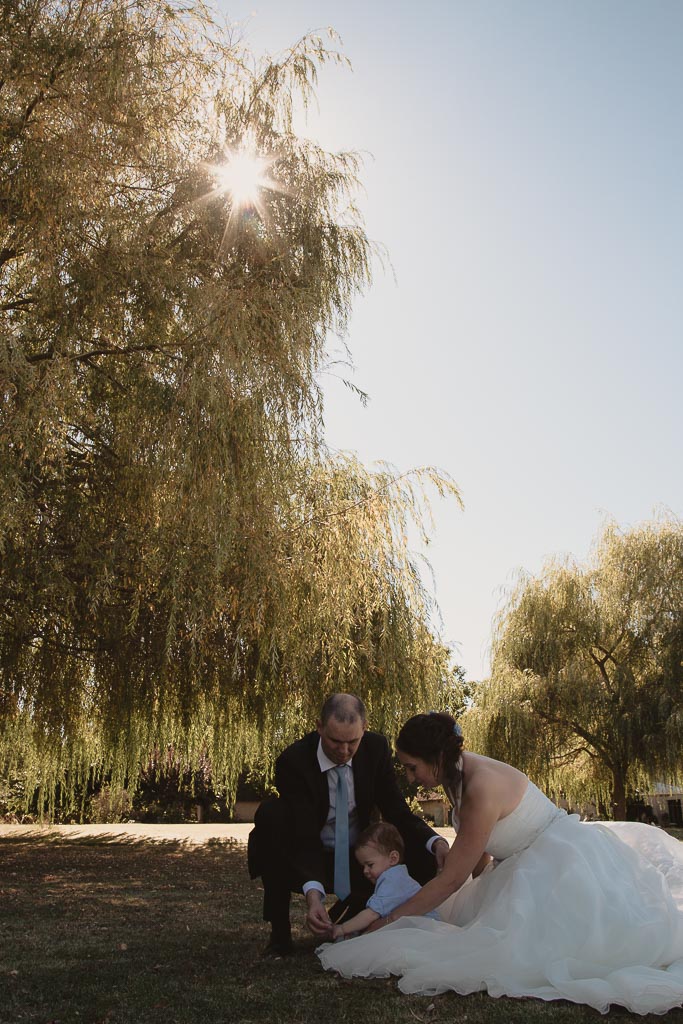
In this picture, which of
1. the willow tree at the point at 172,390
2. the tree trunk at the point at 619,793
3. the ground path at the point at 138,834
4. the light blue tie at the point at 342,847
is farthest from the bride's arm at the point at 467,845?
the tree trunk at the point at 619,793

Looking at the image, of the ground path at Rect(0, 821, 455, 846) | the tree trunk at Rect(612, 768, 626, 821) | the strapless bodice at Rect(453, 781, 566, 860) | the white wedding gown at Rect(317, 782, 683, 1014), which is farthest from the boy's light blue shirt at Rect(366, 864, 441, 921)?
the tree trunk at Rect(612, 768, 626, 821)

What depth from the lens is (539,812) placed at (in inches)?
149

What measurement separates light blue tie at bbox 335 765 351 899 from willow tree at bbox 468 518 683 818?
1201 centimetres

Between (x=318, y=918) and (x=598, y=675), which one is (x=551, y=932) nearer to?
(x=318, y=918)

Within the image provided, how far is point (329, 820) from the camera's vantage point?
13.7 ft

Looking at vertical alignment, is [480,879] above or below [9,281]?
below

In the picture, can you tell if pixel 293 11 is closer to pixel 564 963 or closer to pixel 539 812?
pixel 539 812

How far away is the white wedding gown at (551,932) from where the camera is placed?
10.1 feet

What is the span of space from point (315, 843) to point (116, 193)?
222 inches

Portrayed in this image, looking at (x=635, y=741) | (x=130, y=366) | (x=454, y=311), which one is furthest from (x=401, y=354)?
(x=635, y=741)

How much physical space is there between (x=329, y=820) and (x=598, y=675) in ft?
43.6

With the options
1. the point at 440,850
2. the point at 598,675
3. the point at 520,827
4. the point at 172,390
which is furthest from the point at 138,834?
the point at 520,827

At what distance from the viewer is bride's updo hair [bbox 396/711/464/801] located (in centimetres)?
369

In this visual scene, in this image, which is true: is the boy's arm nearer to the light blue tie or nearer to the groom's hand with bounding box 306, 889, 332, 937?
the groom's hand with bounding box 306, 889, 332, 937
